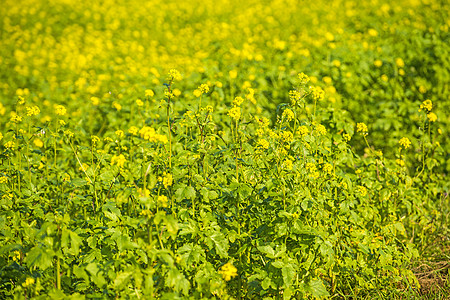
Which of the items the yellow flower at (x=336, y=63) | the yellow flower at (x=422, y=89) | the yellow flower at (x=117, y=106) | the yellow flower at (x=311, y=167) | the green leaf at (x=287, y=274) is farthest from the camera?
the yellow flower at (x=336, y=63)

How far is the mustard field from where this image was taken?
2.14 metres

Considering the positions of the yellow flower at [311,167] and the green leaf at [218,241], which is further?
the yellow flower at [311,167]

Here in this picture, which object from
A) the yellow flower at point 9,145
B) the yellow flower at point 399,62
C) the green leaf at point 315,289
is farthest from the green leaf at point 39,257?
the yellow flower at point 399,62

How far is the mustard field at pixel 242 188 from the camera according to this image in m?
2.14

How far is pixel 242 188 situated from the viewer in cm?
224

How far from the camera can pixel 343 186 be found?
101 inches

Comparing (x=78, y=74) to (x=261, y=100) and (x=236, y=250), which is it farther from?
(x=236, y=250)

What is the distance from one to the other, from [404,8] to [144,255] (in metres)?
9.55

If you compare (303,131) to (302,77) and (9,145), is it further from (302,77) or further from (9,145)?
(9,145)

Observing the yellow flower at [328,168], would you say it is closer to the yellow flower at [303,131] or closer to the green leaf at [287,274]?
the yellow flower at [303,131]

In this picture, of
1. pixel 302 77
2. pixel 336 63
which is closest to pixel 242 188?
pixel 302 77

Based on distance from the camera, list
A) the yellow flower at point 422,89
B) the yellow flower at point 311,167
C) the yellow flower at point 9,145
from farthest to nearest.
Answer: the yellow flower at point 422,89 → the yellow flower at point 9,145 → the yellow flower at point 311,167

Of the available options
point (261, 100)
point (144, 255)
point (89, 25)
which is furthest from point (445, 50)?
point (89, 25)

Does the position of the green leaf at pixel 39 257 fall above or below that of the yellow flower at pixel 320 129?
below
